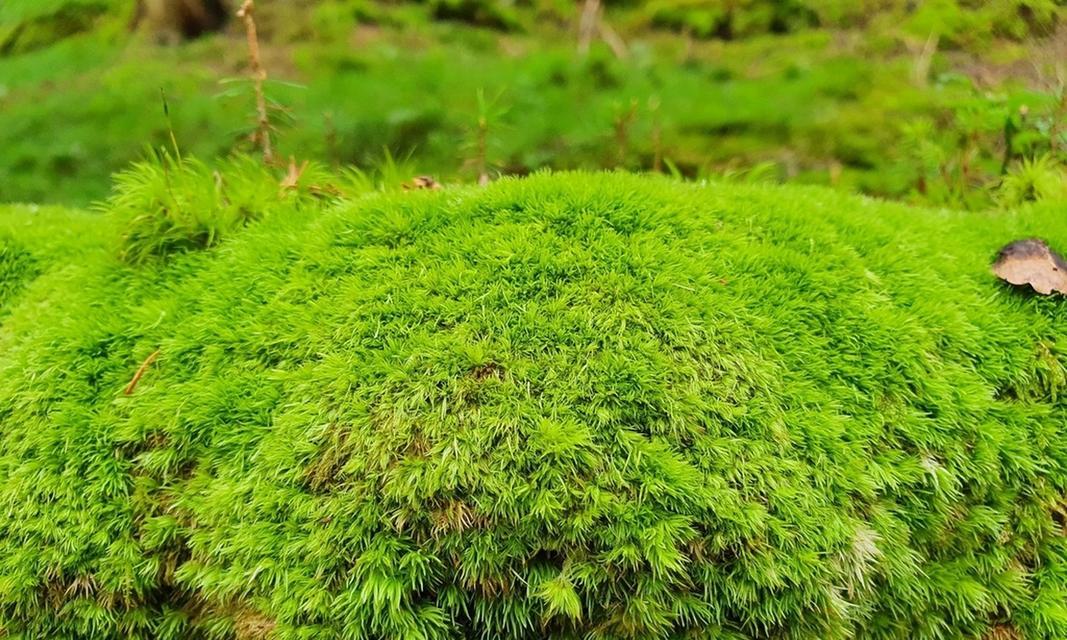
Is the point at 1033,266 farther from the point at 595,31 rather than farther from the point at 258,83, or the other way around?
the point at 595,31

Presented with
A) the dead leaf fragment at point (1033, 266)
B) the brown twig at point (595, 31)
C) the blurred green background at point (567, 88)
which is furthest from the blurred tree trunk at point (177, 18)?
the dead leaf fragment at point (1033, 266)

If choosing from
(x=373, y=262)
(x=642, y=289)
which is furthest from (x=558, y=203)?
(x=373, y=262)

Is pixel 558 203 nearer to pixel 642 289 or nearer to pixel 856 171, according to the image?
pixel 642 289

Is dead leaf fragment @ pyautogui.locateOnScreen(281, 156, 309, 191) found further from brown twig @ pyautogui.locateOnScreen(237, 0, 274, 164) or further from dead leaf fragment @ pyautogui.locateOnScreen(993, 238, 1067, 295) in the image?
dead leaf fragment @ pyautogui.locateOnScreen(993, 238, 1067, 295)

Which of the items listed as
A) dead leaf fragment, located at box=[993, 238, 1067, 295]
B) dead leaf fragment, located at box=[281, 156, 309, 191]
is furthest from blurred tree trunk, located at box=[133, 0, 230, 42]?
dead leaf fragment, located at box=[993, 238, 1067, 295]

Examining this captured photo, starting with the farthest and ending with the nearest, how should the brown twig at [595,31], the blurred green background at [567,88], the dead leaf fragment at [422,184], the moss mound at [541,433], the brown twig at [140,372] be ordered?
the brown twig at [595,31] < the blurred green background at [567,88] < the dead leaf fragment at [422,184] < the brown twig at [140,372] < the moss mound at [541,433]

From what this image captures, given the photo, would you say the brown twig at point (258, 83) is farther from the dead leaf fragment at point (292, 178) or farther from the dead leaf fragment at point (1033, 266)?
the dead leaf fragment at point (1033, 266)
